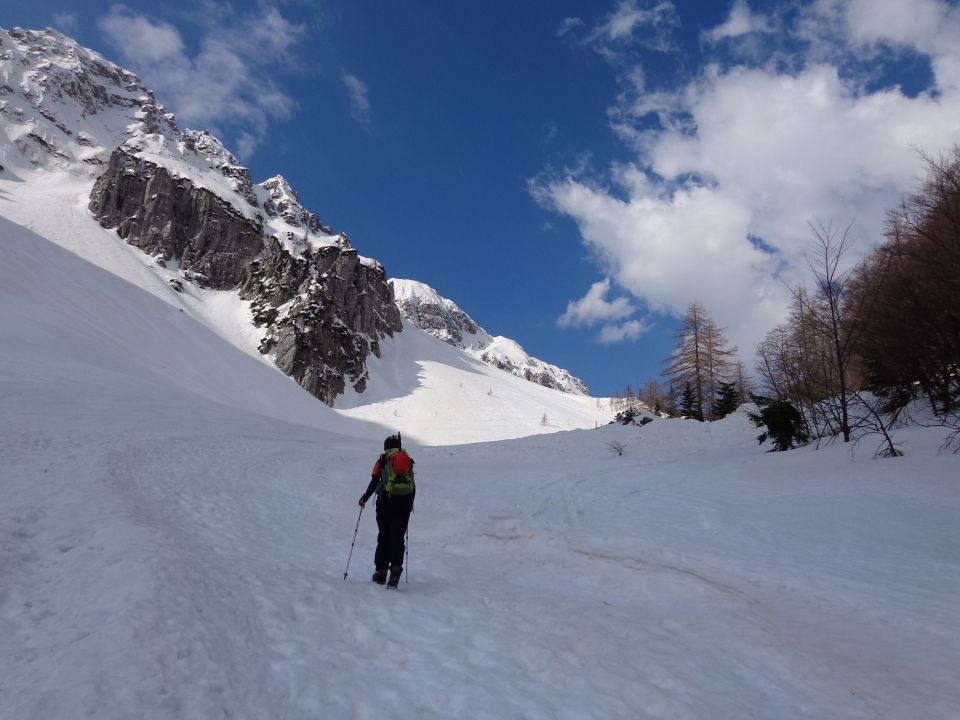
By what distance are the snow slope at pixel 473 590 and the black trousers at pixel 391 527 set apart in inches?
16.4

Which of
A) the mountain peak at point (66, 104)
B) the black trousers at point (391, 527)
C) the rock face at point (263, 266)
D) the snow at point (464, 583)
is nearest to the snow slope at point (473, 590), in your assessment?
the snow at point (464, 583)

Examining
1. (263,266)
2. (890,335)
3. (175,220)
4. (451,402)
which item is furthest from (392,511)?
(175,220)

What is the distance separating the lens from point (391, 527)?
6.00 m

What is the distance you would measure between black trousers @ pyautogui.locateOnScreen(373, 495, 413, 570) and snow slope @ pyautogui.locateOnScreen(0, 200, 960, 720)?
42cm

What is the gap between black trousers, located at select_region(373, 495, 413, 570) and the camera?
5.94 m

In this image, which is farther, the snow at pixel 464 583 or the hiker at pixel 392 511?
the hiker at pixel 392 511

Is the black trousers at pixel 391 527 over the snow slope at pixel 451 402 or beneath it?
beneath

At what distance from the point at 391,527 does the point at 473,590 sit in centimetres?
128

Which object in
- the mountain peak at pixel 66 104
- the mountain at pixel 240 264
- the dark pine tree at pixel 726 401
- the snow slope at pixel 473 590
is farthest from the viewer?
the mountain peak at pixel 66 104

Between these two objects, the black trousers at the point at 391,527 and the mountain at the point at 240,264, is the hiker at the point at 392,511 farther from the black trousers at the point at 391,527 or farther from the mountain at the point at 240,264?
the mountain at the point at 240,264

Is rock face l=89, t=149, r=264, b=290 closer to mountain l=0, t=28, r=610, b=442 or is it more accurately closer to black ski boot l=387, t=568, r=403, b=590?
mountain l=0, t=28, r=610, b=442

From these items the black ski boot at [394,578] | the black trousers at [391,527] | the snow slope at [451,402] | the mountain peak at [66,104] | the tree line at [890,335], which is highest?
the mountain peak at [66,104]

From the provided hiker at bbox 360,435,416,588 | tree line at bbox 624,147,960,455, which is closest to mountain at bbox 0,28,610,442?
tree line at bbox 624,147,960,455

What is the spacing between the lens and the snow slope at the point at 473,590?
10.6ft
